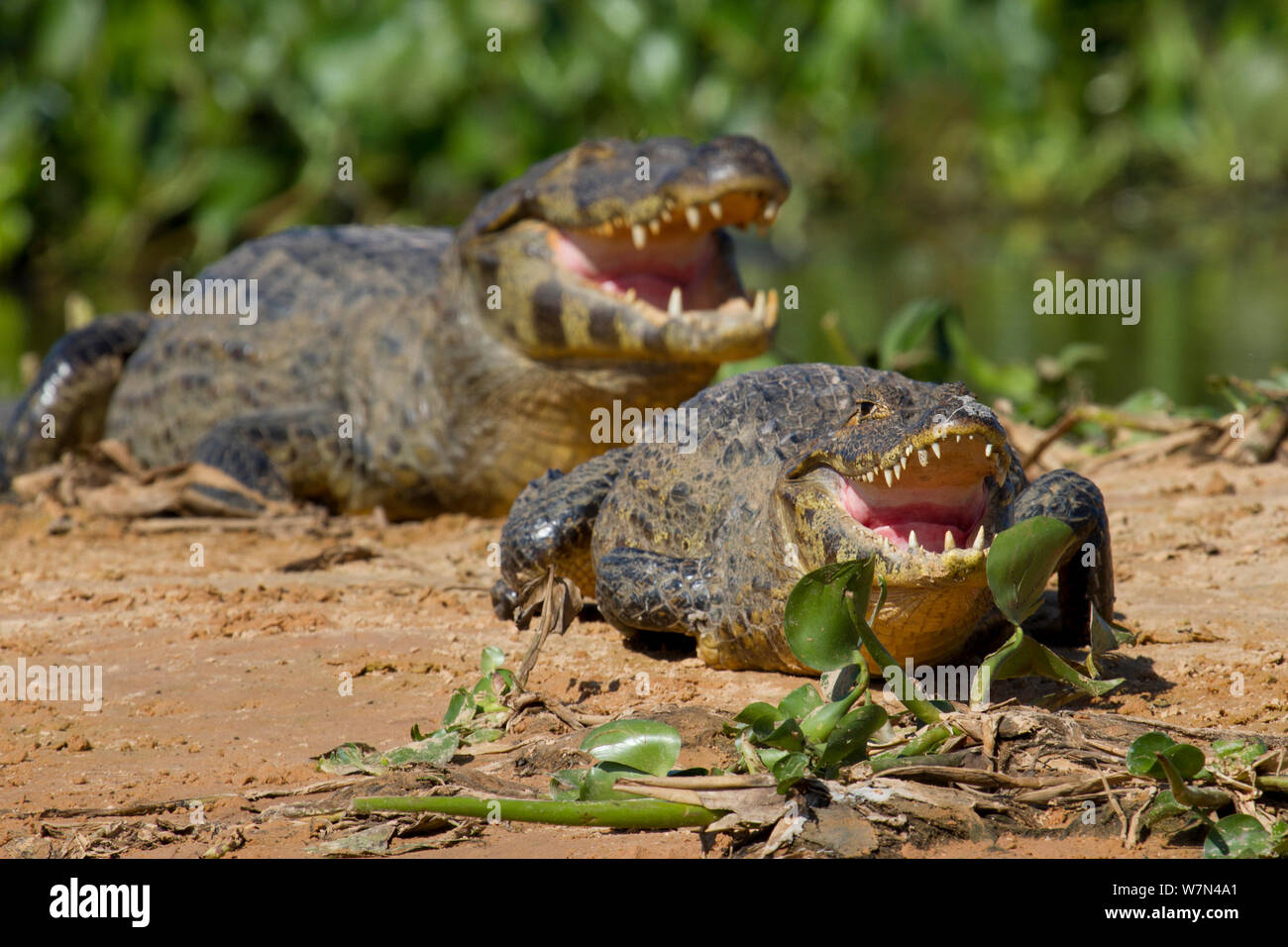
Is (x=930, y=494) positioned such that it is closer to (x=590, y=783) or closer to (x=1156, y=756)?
(x=1156, y=756)

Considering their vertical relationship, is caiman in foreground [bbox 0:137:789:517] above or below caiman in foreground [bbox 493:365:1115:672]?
above

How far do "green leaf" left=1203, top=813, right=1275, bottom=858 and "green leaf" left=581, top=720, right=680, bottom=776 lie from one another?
906mm

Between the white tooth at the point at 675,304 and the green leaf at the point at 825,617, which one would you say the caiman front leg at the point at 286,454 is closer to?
the white tooth at the point at 675,304

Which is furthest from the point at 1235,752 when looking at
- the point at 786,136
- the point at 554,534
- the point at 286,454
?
the point at 786,136

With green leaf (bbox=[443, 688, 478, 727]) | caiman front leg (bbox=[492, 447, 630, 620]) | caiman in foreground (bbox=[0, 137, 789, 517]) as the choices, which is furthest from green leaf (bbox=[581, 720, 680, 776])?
caiman in foreground (bbox=[0, 137, 789, 517])

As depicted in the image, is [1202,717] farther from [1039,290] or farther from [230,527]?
[1039,290]

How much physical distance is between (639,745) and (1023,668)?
0.82 m

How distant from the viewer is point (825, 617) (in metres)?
2.87

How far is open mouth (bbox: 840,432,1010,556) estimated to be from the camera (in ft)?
9.49

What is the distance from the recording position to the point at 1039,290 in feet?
40.8

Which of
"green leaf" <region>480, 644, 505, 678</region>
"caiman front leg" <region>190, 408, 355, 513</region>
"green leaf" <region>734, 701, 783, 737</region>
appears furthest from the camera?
"caiman front leg" <region>190, 408, 355, 513</region>

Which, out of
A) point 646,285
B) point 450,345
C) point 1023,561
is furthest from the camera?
point 450,345

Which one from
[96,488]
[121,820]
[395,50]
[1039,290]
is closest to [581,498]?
[121,820]

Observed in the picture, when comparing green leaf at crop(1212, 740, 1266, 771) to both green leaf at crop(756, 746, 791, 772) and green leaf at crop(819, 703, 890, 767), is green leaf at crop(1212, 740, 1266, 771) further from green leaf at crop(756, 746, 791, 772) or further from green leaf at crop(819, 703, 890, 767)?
green leaf at crop(756, 746, 791, 772)
